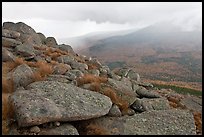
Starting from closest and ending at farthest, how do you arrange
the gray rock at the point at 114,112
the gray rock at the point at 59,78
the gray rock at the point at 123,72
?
the gray rock at the point at 114,112 < the gray rock at the point at 59,78 < the gray rock at the point at 123,72

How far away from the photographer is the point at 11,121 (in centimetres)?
1501

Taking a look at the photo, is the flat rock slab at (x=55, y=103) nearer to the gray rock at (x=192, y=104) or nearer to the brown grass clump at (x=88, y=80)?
the brown grass clump at (x=88, y=80)

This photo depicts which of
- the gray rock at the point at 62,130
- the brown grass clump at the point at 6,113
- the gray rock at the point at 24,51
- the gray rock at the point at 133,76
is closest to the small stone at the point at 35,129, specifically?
the gray rock at the point at 62,130

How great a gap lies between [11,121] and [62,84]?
12.3 feet

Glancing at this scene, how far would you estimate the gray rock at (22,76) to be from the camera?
18141mm

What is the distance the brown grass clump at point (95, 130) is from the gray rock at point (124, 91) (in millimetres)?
3314

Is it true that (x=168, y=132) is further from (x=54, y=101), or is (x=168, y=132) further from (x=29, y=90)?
(x=29, y=90)

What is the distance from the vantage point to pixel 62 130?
48.9 ft

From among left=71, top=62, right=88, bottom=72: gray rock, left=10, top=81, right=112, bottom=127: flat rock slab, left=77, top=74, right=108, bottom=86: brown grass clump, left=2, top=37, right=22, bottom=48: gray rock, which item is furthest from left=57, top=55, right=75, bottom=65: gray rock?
left=10, top=81, right=112, bottom=127: flat rock slab

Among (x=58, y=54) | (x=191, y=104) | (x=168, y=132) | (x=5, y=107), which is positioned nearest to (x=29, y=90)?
(x=5, y=107)

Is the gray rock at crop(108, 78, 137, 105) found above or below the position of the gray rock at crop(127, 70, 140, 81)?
above

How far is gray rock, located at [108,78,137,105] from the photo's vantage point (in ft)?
62.1

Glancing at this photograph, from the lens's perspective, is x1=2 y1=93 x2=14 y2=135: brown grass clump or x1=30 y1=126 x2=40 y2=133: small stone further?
x1=2 y1=93 x2=14 y2=135: brown grass clump

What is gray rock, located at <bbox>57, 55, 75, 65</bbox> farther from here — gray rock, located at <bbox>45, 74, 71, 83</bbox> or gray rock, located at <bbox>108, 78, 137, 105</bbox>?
gray rock, located at <bbox>108, 78, 137, 105</bbox>
